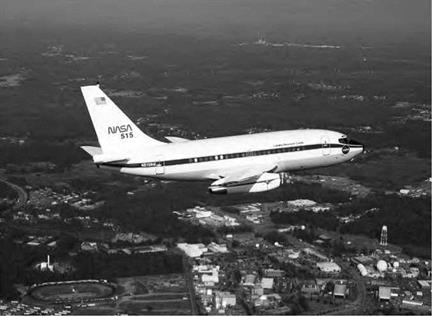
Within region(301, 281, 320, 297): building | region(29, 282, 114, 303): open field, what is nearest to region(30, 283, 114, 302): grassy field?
region(29, 282, 114, 303): open field

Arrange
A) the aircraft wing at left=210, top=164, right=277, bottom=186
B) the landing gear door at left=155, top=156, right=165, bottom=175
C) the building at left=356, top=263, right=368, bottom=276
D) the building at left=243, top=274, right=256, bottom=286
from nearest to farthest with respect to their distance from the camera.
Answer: the aircraft wing at left=210, top=164, right=277, bottom=186, the landing gear door at left=155, top=156, right=165, bottom=175, the building at left=243, top=274, right=256, bottom=286, the building at left=356, top=263, right=368, bottom=276

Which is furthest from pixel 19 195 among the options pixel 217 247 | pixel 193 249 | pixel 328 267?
pixel 328 267

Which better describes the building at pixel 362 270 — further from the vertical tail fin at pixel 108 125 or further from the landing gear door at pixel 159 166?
the vertical tail fin at pixel 108 125

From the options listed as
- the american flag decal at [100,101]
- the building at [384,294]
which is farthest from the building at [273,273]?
the american flag decal at [100,101]

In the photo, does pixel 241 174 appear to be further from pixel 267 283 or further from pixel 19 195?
pixel 19 195

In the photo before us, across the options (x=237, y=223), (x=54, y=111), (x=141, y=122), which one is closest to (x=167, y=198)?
(x=237, y=223)

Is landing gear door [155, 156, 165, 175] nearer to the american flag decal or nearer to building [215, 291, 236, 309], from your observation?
the american flag decal
